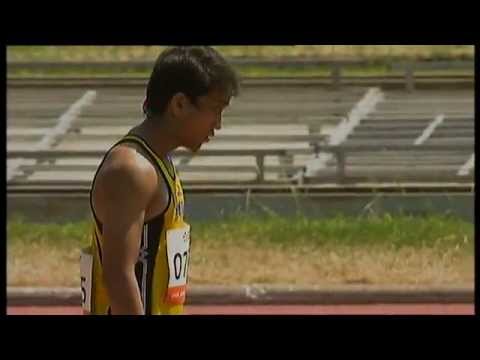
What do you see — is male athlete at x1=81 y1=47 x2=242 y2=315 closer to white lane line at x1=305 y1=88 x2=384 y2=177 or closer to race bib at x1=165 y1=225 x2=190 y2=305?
race bib at x1=165 y1=225 x2=190 y2=305

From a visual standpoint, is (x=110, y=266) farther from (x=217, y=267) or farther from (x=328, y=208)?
(x=328, y=208)

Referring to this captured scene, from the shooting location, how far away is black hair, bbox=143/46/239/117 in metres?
3.79

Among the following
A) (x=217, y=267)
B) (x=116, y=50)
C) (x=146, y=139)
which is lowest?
(x=217, y=267)

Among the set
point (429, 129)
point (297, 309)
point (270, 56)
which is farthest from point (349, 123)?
point (297, 309)

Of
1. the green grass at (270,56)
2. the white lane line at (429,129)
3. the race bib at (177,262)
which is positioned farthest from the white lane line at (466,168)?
the race bib at (177,262)

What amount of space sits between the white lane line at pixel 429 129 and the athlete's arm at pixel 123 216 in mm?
15304

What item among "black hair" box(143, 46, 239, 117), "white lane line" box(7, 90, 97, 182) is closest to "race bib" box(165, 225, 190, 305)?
"black hair" box(143, 46, 239, 117)

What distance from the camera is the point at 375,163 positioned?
1686cm

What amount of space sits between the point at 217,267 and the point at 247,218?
1.84 meters

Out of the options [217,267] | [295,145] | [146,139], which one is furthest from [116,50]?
[146,139]

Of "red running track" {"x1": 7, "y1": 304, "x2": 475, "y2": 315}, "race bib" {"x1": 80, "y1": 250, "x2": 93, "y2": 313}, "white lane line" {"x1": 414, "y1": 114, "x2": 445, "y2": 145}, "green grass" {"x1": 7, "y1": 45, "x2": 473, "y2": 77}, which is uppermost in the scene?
"green grass" {"x1": 7, "y1": 45, "x2": 473, "y2": 77}

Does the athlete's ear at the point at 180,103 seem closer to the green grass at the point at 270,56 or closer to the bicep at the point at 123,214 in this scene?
the bicep at the point at 123,214

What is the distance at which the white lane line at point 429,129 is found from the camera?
1920 cm

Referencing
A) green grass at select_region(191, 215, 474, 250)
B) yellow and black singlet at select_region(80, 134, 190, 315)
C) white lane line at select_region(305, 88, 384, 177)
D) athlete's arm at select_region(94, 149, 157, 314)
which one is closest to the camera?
athlete's arm at select_region(94, 149, 157, 314)
